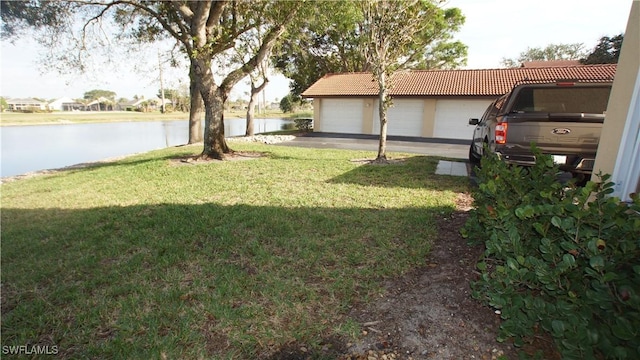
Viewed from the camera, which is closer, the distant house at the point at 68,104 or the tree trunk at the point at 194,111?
the tree trunk at the point at 194,111

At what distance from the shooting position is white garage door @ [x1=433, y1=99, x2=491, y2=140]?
60.0ft

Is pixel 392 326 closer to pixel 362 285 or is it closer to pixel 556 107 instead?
pixel 362 285

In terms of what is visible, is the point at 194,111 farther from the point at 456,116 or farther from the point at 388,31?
the point at 456,116

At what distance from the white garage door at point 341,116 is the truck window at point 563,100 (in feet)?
53.1

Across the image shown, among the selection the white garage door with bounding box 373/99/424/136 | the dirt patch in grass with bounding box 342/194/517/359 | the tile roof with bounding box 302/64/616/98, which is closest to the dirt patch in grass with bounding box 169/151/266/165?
the dirt patch in grass with bounding box 342/194/517/359

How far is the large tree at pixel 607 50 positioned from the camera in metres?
23.4

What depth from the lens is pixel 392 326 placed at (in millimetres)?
2355

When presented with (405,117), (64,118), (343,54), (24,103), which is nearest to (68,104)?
(24,103)

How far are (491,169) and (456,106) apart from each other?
57.6 feet

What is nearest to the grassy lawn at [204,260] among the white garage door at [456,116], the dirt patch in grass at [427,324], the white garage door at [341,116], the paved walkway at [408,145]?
the dirt patch in grass at [427,324]

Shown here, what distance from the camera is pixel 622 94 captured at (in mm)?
2385

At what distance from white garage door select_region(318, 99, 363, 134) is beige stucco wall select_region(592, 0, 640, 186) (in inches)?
748

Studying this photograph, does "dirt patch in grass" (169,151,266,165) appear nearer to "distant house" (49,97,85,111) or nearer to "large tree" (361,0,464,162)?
"large tree" (361,0,464,162)

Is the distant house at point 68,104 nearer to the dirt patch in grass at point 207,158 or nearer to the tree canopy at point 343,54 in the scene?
the tree canopy at point 343,54
